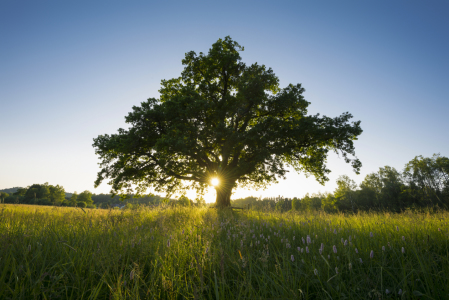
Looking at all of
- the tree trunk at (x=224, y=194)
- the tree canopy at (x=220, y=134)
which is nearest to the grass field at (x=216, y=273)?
the tree canopy at (x=220, y=134)

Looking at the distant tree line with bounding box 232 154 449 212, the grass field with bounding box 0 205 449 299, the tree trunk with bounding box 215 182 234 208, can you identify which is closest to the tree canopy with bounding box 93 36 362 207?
the tree trunk with bounding box 215 182 234 208

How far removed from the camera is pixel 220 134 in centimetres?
1355

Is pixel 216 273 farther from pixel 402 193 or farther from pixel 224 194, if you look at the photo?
pixel 402 193

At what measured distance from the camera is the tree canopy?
13.9m

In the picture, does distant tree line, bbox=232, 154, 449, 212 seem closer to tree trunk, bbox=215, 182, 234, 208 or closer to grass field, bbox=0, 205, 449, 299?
tree trunk, bbox=215, 182, 234, 208

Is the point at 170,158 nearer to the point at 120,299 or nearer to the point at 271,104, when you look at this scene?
the point at 271,104

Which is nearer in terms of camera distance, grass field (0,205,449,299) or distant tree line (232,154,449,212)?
grass field (0,205,449,299)

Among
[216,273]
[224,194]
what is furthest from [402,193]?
[216,273]

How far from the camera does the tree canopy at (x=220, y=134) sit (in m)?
13.9

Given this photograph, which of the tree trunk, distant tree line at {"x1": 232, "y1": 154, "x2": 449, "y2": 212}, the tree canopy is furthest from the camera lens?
distant tree line at {"x1": 232, "y1": 154, "x2": 449, "y2": 212}

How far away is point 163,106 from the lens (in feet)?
47.9

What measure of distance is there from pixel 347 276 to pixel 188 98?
535 inches

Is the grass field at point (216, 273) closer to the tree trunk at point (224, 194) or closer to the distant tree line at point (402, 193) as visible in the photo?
the tree trunk at point (224, 194)

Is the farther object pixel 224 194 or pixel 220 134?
pixel 224 194
